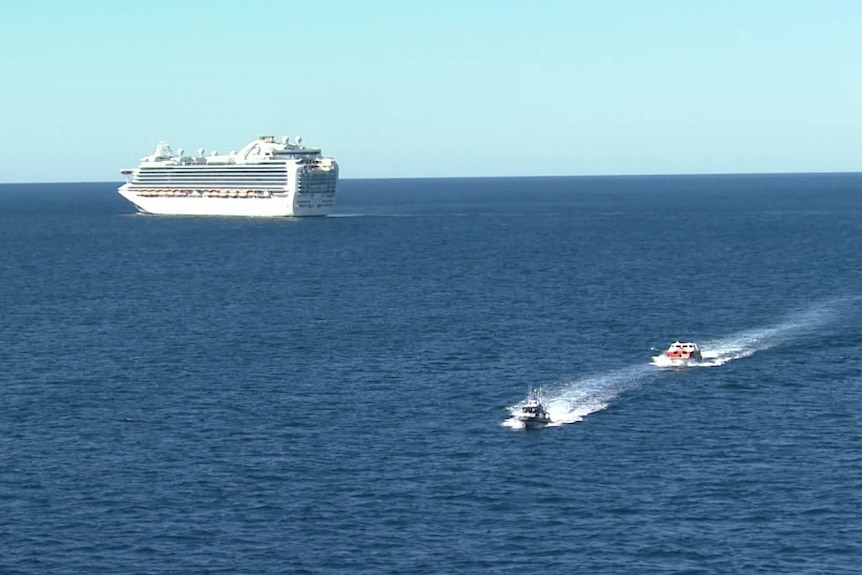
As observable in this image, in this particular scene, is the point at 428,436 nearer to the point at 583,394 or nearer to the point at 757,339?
the point at 583,394

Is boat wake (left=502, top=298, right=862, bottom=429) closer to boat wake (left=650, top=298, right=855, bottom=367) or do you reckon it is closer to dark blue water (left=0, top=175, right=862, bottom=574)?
boat wake (left=650, top=298, right=855, bottom=367)

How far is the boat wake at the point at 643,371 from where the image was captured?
3465 inches

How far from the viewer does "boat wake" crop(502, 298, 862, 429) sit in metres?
88.0

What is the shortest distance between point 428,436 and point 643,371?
989 inches

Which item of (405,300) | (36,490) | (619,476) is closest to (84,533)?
(36,490)

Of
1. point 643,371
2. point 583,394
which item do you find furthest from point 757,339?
point 583,394

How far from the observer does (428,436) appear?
269 ft

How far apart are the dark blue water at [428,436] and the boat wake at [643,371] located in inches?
15.3

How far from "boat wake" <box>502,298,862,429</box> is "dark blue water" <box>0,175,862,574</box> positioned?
390 millimetres

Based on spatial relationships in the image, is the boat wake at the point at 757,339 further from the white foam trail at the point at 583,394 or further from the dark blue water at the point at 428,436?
the white foam trail at the point at 583,394

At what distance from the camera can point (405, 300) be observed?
14588 cm

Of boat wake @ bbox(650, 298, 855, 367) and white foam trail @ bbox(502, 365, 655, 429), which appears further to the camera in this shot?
boat wake @ bbox(650, 298, 855, 367)

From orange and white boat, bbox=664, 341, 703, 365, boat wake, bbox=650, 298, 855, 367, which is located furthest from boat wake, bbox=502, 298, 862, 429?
orange and white boat, bbox=664, 341, 703, 365

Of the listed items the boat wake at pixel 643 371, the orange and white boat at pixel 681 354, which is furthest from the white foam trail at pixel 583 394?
the orange and white boat at pixel 681 354
